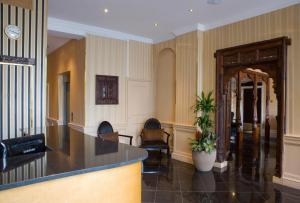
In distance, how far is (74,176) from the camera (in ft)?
5.31

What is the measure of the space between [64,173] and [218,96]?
4.13 metres

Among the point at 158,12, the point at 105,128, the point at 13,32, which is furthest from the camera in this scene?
the point at 105,128

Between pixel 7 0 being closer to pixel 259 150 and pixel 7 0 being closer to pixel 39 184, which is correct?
pixel 39 184

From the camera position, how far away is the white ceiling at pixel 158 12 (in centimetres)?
416

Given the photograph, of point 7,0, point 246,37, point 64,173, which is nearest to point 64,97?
point 7,0

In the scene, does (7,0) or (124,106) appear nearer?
(7,0)

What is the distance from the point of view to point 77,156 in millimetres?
1942

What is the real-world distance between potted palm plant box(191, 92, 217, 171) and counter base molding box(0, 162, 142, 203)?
2999mm

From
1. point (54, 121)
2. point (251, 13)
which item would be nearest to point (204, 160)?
point (251, 13)

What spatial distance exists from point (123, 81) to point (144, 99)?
2.92 feet

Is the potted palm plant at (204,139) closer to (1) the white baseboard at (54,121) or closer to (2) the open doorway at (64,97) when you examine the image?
(2) the open doorway at (64,97)

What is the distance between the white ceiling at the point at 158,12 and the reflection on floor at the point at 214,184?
317cm

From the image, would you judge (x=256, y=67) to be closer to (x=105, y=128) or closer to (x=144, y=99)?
(x=144, y=99)

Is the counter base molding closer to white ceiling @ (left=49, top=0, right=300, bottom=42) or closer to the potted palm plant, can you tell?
the potted palm plant
